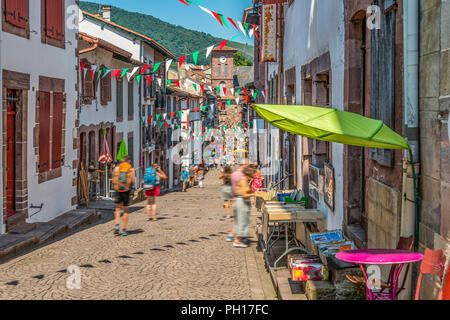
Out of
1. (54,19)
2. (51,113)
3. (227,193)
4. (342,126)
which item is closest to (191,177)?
(51,113)

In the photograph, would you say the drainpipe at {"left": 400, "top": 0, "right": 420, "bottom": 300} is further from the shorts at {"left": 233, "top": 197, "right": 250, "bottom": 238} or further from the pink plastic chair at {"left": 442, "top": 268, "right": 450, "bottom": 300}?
the shorts at {"left": 233, "top": 197, "right": 250, "bottom": 238}

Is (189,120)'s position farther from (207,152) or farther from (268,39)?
(268,39)

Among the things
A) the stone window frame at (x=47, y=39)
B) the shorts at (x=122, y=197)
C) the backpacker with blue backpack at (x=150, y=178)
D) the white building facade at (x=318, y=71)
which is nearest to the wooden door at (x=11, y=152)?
the stone window frame at (x=47, y=39)

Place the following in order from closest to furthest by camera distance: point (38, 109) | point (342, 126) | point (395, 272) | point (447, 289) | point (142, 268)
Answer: point (447, 289)
point (342, 126)
point (395, 272)
point (142, 268)
point (38, 109)

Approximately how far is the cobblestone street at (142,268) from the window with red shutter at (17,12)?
4.38 m

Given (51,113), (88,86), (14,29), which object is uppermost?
(14,29)

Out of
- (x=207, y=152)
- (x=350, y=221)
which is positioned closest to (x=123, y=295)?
(x=350, y=221)

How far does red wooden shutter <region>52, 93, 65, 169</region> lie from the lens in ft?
44.0

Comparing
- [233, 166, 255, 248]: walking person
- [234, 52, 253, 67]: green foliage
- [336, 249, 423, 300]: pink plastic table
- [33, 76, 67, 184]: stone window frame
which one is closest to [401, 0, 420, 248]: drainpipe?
[336, 249, 423, 300]: pink plastic table

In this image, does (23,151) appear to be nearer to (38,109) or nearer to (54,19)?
(38,109)

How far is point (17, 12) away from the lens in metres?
11.1

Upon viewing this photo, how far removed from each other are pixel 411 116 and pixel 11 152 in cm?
888

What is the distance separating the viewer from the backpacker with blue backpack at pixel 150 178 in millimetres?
12523

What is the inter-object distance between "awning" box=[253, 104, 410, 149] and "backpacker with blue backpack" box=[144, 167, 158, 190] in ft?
24.6
